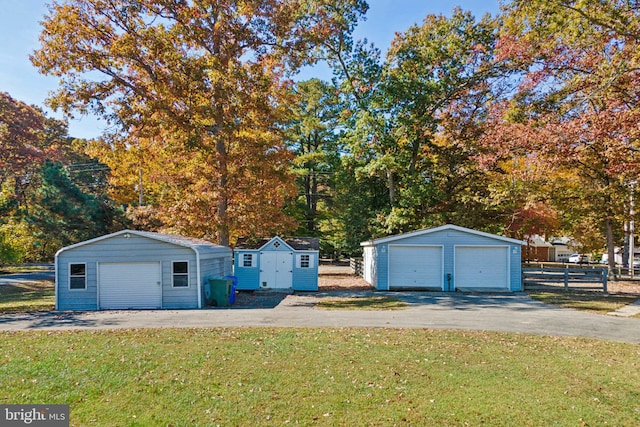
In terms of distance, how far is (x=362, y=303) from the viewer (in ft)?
50.8

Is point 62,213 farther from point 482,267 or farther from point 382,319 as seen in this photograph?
point 482,267

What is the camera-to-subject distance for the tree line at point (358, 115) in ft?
54.8

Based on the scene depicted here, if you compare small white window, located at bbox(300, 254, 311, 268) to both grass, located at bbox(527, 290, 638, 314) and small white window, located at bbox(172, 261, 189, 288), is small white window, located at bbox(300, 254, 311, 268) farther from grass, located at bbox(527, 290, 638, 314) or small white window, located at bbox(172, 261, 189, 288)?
grass, located at bbox(527, 290, 638, 314)

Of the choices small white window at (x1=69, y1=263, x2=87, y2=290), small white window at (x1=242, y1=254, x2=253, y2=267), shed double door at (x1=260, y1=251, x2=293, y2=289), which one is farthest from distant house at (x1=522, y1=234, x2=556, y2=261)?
small white window at (x1=69, y1=263, x2=87, y2=290)

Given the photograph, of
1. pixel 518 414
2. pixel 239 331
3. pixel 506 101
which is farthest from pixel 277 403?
pixel 506 101

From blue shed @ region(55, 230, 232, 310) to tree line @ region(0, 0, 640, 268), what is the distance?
5546 millimetres

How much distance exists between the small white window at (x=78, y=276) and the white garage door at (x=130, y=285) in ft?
1.77

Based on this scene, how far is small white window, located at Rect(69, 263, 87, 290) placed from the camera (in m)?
15.2

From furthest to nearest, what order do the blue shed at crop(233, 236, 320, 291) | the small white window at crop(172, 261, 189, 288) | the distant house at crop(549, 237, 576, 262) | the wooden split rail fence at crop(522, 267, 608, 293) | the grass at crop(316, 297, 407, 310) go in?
the distant house at crop(549, 237, 576, 262) < the blue shed at crop(233, 236, 320, 291) < the wooden split rail fence at crop(522, 267, 608, 293) < the small white window at crop(172, 261, 189, 288) < the grass at crop(316, 297, 407, 310)

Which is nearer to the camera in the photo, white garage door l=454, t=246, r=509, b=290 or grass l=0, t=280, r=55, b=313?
grass l=0, t=280, r=55, b=313

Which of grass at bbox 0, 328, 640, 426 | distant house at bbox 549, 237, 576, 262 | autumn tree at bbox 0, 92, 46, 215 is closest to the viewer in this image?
grass at bbox 0, 328, 640, 426

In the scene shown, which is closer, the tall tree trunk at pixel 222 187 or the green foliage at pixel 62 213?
the tall tree trunk at pixel 222 187

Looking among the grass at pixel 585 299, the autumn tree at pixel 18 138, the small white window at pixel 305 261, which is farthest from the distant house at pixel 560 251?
the autumn tree at pixel 18 138

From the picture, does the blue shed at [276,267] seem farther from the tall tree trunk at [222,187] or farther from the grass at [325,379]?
the grass at [325,379]
